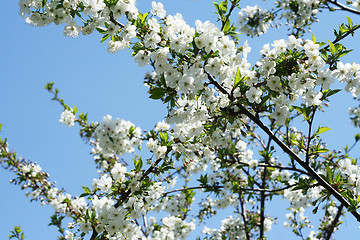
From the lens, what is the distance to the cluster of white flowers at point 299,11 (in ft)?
24.9

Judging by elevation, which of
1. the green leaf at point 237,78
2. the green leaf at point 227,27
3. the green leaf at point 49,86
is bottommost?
the green leaf at point 237,78

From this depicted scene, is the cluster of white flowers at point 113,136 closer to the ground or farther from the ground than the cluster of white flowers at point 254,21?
closer to the ground

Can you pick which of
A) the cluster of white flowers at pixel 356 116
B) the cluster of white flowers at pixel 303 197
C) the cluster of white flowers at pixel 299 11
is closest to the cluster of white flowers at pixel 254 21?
the cluster of white flowers at pixel 299 11

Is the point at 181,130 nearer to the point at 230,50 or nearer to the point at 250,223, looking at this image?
the point at 230,50

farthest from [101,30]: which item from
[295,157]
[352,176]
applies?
[352,176]

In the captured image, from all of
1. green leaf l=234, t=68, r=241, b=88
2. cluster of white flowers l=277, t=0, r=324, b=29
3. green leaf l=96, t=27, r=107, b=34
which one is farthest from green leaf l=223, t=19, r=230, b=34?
cluster of white flowers l=277, t=0, r=324, b=29

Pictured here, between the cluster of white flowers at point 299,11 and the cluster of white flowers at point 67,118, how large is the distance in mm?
5745

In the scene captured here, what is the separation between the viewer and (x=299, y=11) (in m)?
7.76

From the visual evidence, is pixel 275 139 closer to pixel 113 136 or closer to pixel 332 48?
pixel 332 48

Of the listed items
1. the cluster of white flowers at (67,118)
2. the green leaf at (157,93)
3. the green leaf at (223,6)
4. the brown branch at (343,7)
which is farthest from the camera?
the cluster of white flowers at (67,118)

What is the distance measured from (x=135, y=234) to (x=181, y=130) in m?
1.33

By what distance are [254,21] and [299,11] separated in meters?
1.65

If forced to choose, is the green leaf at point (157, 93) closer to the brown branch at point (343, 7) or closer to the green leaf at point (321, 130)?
the green leaf at point (321, 130)

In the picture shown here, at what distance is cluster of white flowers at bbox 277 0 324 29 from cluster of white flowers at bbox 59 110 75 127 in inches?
226
